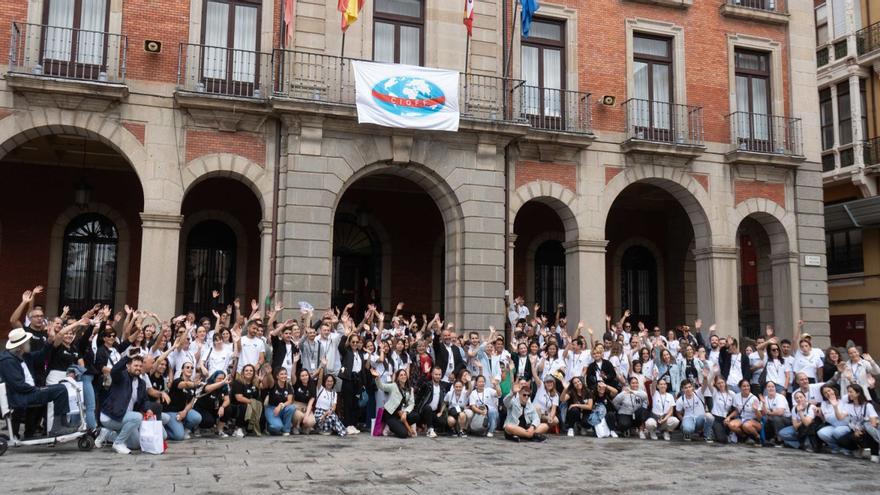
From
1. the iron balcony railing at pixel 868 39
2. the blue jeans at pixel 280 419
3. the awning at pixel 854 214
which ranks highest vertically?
the iron balcony railing at pixel 868 39

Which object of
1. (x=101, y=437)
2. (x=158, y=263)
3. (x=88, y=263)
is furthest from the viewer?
(x=88, y=263)

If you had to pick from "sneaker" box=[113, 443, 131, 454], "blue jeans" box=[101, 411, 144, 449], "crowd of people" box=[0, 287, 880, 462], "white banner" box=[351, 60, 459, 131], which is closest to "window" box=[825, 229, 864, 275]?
"crowd of people" box=[0, 287, 880, 462]

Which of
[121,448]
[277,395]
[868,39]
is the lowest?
[121,448]

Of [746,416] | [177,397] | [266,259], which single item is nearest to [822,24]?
[746,416]

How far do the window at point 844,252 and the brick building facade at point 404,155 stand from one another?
18.3 feet

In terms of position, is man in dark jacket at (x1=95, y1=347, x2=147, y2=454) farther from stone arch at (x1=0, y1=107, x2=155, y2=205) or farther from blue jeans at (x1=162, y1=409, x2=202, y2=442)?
stone arch at (x1=0, y1=107, x2=155, y2=205)

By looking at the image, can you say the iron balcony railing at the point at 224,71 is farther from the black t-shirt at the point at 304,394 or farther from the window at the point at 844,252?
the window at the point at 844,252

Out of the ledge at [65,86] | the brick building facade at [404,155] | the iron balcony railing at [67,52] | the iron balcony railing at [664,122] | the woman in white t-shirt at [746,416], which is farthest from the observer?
the iron balcony railing at [664,122]

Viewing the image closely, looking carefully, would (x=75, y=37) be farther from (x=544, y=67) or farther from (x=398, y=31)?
(x=544, y=67)

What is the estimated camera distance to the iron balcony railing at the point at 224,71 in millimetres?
16344

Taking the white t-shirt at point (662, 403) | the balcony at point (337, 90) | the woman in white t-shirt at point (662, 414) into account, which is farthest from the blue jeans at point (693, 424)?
the balcony at point (337, 90)

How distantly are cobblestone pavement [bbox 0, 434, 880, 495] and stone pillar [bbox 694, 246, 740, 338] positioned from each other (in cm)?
770

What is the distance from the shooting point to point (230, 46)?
1700 centimetres

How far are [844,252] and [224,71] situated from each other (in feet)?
68.3
